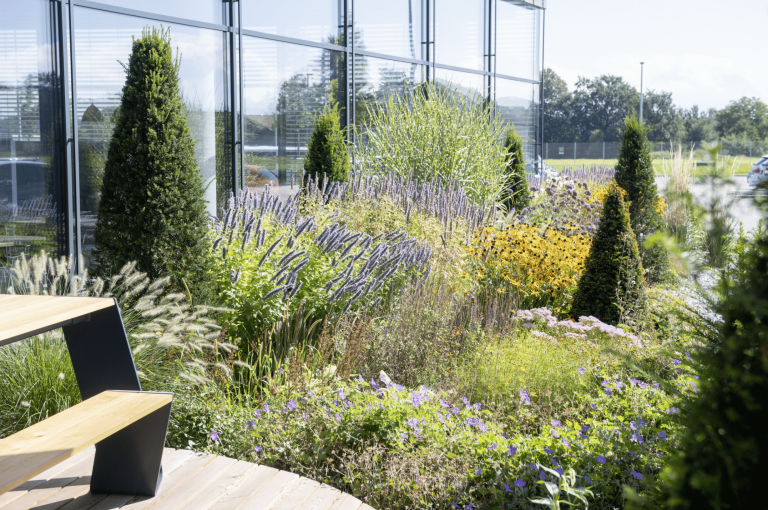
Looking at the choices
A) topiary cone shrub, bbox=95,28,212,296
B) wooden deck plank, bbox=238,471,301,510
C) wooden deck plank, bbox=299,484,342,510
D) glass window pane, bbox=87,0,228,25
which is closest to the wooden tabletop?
wooden deck plank, bbox=238,471,301,510

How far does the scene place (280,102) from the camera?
786 cm

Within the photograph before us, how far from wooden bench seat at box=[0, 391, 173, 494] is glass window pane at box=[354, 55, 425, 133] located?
7829 mm

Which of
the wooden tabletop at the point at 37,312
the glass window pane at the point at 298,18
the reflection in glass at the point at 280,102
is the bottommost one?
the wooden tabletop at the point at 37,312

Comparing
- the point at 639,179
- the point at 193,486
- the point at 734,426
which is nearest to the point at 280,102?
the point at 639,179

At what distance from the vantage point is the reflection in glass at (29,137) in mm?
4645

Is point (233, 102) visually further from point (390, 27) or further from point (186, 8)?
point (390, 27)

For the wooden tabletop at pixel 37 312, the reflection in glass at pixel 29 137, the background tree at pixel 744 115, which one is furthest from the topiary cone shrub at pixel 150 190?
the background tree at pixel 744 115

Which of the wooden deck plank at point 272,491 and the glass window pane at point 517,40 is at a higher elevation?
the glass window pane at point 517,40

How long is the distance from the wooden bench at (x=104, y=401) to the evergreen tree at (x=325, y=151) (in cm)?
573

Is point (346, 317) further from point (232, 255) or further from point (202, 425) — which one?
point (202, 425)

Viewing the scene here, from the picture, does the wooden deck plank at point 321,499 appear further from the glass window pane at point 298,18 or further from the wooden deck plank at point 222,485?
the glass window pane at point 298,18

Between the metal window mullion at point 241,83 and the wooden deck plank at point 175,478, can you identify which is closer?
the wooden deck plank at point 175,478

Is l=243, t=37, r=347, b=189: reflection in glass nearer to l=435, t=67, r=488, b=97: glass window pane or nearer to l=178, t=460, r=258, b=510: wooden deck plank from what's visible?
l=435, t=67, r=488, b=97: glass window pane

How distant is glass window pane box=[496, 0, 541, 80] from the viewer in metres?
14.5
